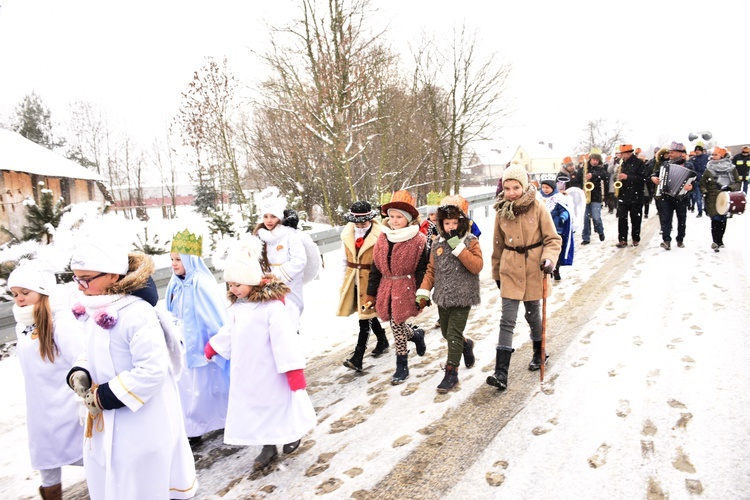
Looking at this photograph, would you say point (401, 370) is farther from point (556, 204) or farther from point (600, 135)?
point (600, 135)

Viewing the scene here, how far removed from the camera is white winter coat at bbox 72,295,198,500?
265 centimetres

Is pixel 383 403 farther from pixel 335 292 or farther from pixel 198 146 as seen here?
pixel 198 146

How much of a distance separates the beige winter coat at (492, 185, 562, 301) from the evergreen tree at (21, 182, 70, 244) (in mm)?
6155

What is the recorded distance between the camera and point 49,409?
335 cm

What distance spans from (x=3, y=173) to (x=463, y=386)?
14.1 m

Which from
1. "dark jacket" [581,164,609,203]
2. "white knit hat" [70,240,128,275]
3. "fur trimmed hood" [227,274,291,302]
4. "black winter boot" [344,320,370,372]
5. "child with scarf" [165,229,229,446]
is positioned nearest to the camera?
"white knit hat" [70,240,128,275]

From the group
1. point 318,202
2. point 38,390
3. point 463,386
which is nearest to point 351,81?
point 318,202

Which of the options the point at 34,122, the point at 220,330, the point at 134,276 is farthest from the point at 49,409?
the point at 34,122

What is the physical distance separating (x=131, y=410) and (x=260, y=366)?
1036 millimetres

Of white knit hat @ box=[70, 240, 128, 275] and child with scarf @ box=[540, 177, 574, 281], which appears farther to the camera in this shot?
child with scarf @ box=[540, 177, 574, 281]

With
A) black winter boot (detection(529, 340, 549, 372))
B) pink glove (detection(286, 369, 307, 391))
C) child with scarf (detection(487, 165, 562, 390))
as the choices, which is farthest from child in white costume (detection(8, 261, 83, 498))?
black winter boot (detection(529, 340, 549, 372))

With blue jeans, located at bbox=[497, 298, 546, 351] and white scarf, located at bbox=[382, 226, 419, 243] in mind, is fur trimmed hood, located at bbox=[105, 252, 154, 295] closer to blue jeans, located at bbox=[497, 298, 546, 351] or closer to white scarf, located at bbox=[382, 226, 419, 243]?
white scarf, located at bbox=[382, 226, 419, 243]

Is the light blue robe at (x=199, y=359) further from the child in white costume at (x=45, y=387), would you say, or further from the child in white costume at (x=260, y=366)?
the child in white costume at (x=45, y=387)

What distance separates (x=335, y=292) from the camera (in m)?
9.29
